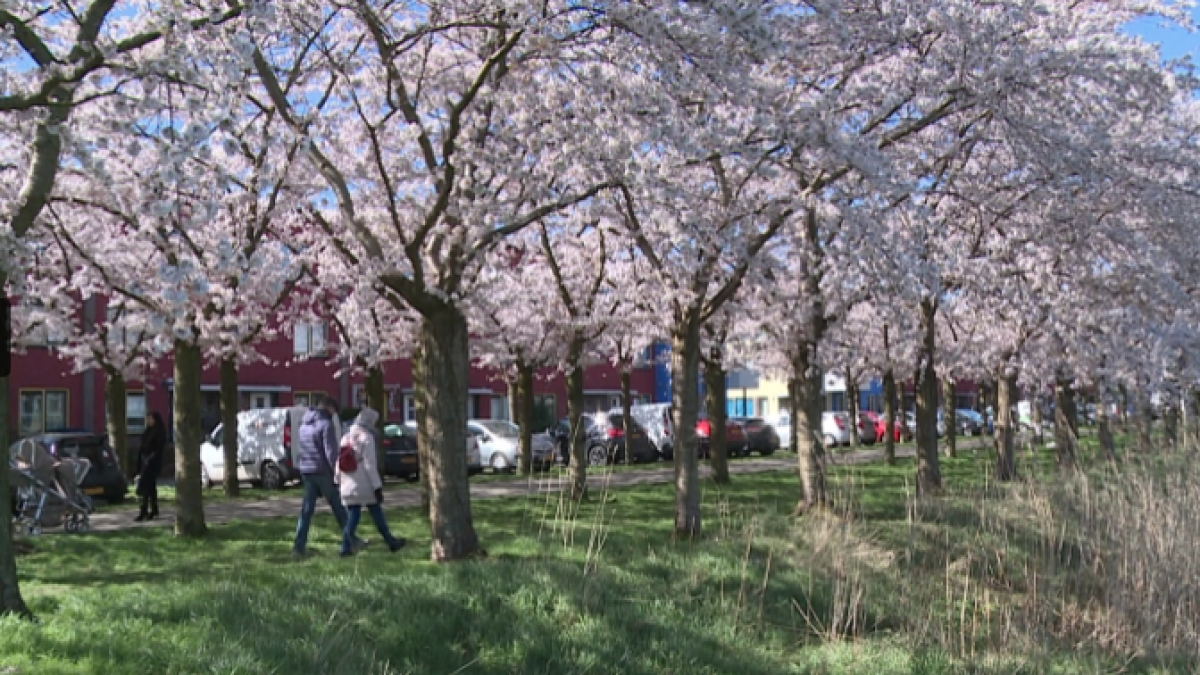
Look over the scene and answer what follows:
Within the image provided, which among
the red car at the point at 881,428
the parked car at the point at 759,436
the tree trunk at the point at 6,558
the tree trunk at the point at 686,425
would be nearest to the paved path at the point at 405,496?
the tree trunk at the point at 686,425

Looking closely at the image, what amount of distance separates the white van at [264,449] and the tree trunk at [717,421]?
8.57 meters

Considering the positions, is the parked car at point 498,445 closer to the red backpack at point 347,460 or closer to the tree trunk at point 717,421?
the tree trunk at point 717,421

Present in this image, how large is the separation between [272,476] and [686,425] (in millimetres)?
14190

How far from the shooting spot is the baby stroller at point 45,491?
14.8 meters

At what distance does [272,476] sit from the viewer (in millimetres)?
25625

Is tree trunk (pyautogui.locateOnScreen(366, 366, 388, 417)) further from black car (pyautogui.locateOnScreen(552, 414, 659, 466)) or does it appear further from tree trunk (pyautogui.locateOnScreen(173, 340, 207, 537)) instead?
tree trunk (pyautogui.locateOnScreen(173, 340, 207, 537))

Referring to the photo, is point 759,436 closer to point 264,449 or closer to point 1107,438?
point 264,449

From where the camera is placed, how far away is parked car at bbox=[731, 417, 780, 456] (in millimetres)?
37500

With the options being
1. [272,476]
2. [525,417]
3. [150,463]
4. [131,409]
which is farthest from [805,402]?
[131,409]

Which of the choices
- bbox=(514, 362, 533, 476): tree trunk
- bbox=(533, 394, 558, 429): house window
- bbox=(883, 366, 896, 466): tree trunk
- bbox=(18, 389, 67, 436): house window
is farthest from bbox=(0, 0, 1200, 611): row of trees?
bbox=(533, 394, 558, 429): house window

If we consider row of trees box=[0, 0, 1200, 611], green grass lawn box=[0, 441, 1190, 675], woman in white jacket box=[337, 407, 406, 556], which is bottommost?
green grass lawn box=[0, 441, 1190, 675]

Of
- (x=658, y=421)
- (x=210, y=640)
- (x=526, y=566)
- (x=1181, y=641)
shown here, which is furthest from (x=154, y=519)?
(x=658, y=421)

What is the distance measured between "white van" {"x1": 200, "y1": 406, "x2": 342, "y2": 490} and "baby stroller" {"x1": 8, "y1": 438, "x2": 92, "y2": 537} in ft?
30.3

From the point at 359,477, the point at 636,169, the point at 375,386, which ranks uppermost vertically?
the point at 636,169
